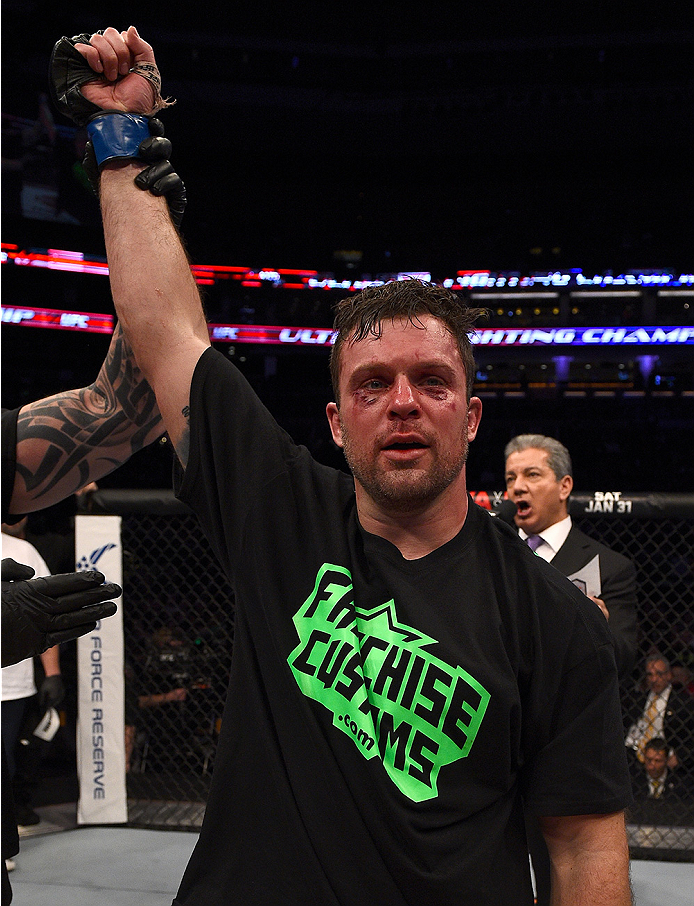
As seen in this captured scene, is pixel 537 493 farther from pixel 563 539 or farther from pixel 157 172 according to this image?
pixel 157 172

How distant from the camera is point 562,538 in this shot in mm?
3078

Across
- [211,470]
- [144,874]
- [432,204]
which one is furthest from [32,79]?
[211,470]

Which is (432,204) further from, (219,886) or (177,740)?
(219,886)

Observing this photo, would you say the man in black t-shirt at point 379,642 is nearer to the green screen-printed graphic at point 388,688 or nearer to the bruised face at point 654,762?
the green screen-printed graphic at point 388,688

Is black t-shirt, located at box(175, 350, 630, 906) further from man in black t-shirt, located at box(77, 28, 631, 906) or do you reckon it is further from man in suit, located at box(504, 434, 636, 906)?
man in suit, located at box(504, 434, 636, 906)

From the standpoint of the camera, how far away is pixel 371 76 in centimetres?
1248

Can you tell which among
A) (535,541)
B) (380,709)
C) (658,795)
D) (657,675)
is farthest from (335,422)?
(657,675)

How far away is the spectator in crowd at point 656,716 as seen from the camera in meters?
4.09

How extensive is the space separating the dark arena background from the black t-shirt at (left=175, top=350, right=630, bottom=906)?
10.2 meters

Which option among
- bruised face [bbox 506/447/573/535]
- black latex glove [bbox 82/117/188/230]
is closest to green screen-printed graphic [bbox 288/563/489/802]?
black latex glove [bbox 82/117/188/230]

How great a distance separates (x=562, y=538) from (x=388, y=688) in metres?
2.13

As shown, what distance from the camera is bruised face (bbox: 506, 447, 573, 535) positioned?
3.12 m

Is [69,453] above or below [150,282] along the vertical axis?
below

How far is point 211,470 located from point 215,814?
18.4 inches
